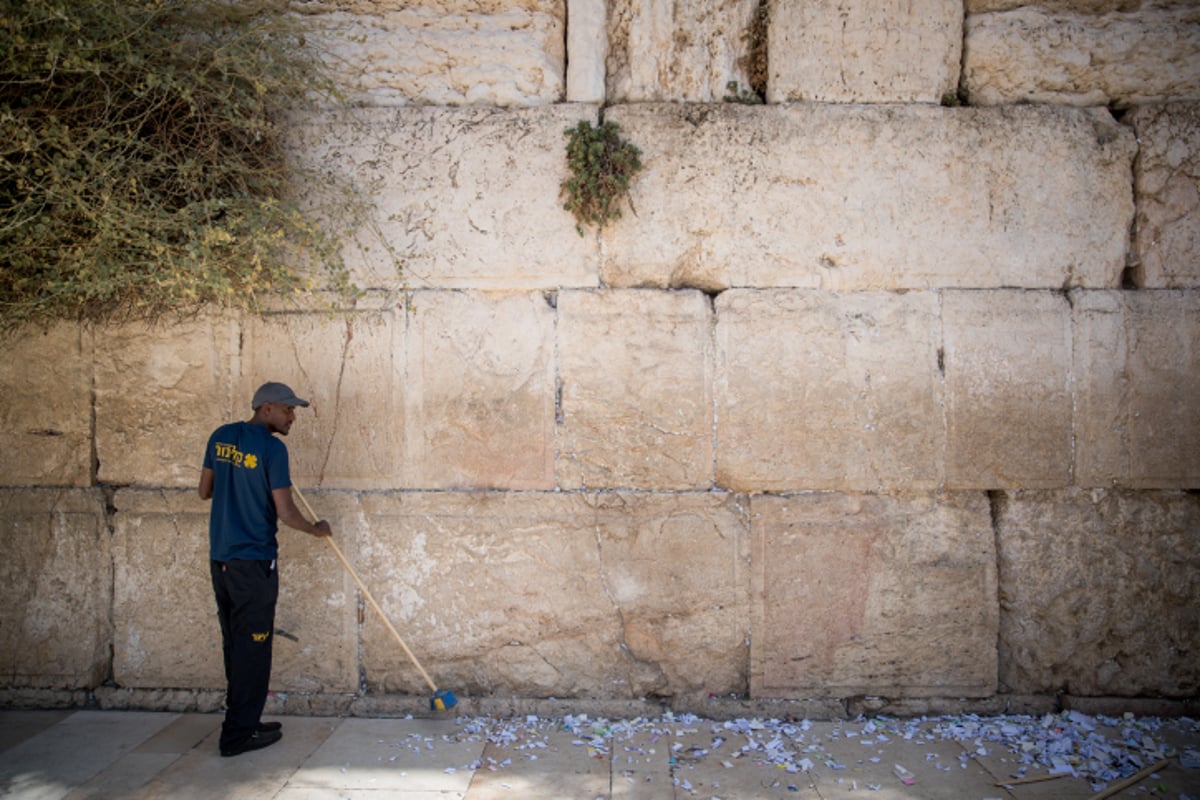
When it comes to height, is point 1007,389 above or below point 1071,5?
below

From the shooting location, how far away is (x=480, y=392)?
438 cm

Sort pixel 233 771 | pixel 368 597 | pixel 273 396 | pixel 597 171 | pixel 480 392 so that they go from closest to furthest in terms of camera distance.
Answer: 1. pixel 233 771
2. pixel 273 396
3. pixel 368 597
4. pixel 597 171
5. pixel 480 392

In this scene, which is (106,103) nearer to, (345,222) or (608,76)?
(345,222)

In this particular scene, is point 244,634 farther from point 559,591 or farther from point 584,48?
point 584,48

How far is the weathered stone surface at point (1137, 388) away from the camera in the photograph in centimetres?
432

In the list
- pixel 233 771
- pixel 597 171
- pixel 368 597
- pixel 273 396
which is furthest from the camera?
pixel 597 171

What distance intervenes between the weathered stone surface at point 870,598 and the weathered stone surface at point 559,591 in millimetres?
188

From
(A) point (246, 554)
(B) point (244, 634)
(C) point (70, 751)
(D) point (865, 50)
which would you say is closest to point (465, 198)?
(A) point (246, 554)

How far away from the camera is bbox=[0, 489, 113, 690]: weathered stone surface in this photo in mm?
4414

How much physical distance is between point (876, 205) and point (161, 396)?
4.32 meters

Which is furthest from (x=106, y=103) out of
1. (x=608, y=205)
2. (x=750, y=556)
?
(x=750, y=556)

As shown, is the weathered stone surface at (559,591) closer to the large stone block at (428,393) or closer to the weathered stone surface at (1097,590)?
the large stone block at (428,393)

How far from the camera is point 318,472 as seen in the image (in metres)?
4.38

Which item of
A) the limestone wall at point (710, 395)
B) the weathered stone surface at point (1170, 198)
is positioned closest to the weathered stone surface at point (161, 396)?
the limestone wall at point (710, 395)
